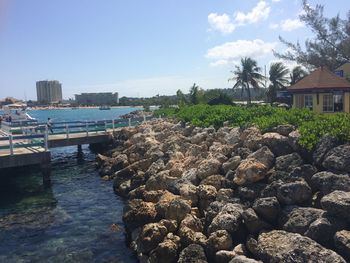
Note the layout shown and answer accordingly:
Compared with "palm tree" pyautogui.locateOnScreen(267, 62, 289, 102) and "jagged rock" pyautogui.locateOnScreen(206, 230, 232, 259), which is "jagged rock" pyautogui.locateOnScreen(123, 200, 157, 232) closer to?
"jagged rock" pyautogui.locateOnScreen(206, 230, 232, 259)

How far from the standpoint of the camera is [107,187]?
71.7 ft

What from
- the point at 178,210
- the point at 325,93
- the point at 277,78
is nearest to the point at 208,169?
the point at 178,210

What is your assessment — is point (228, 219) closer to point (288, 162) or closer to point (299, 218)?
point (299, 218)

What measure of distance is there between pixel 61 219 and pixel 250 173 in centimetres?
883

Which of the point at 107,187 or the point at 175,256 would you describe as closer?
the point at 175,256

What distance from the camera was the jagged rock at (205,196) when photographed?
14.1 metres

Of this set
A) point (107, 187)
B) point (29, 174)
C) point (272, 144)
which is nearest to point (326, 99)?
point (272, 144)

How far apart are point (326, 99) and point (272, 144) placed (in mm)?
15396

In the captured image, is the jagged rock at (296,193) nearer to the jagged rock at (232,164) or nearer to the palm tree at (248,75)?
the jagged rock at (232,164)

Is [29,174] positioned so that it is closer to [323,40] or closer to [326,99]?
[326,99]

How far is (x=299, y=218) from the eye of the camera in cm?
1095

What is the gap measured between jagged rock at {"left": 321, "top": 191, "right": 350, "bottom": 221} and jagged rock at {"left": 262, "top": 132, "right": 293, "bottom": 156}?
441 centimetres

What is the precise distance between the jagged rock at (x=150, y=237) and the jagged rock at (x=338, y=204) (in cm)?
518

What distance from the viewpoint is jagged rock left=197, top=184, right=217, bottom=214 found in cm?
1411
